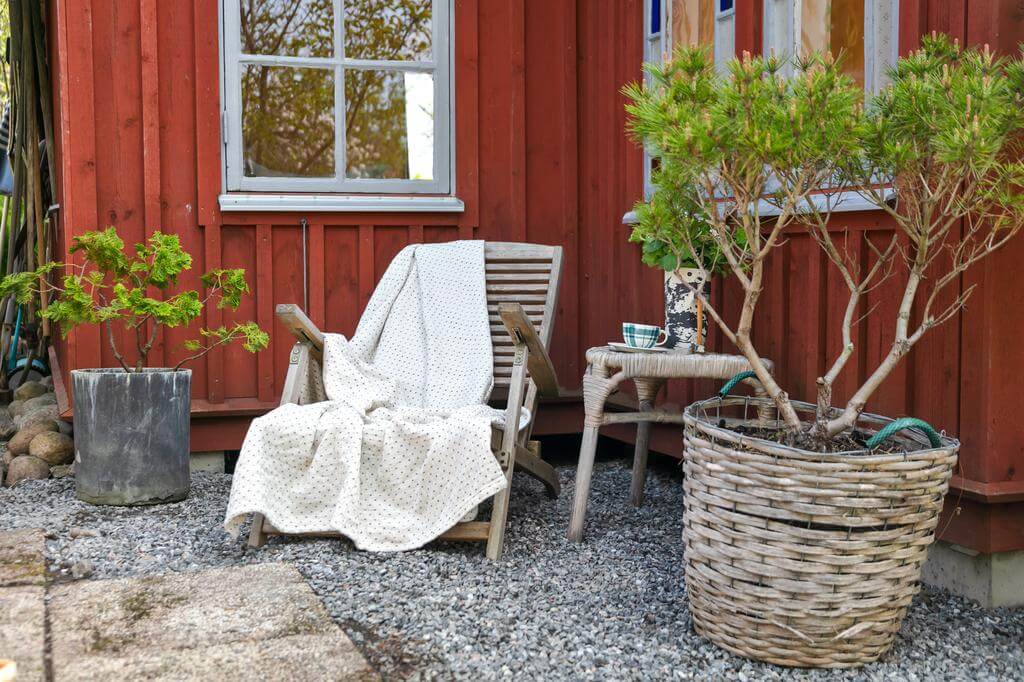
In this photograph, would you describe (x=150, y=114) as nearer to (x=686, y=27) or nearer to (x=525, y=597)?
(x=686, y=27)

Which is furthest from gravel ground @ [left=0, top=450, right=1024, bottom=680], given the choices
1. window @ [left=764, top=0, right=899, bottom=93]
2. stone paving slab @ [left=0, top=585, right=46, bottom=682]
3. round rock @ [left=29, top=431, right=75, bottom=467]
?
window @ [left=764, top=0, right=899, bottom=93]

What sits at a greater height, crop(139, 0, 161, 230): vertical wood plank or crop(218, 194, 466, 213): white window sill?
crop(139, 0, 161, 230): vertical wood plank

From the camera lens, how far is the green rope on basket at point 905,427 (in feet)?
6.76

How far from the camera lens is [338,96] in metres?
4.17

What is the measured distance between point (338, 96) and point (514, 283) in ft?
3.56

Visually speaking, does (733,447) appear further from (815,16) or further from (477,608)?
(815,16)

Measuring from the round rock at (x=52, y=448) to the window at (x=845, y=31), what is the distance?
9.98 ft

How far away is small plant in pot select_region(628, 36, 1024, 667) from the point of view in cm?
200

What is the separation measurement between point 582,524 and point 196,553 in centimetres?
113

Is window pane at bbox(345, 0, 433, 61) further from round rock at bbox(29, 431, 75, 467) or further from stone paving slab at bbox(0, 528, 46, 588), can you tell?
stone paving slab at bbox(0, 528, 46, 588)

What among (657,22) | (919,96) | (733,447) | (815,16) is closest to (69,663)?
(733,447)

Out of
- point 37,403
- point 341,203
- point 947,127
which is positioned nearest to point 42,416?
point 37,403

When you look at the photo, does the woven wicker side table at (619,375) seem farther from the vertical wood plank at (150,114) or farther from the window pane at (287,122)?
the vertical wood plank at (150,114)

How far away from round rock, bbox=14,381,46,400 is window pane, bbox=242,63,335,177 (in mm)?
2211
